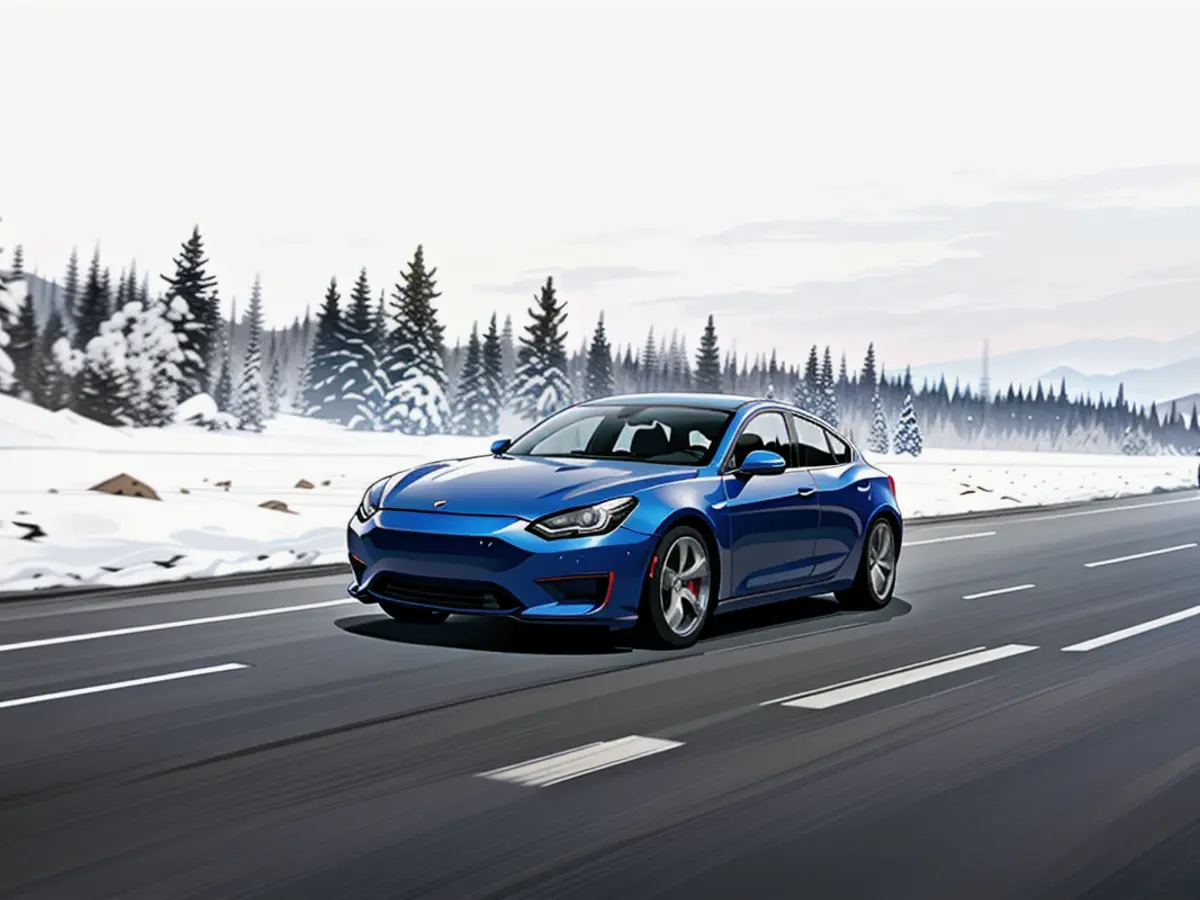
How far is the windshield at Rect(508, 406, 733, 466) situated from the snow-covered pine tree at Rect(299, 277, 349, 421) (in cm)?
8844

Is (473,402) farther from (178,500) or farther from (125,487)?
(178,500)

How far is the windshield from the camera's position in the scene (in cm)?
1046

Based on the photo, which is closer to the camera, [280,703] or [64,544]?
[280,703]

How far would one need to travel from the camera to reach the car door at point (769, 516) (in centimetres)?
1014

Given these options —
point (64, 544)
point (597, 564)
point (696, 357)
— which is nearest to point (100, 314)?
point (696, 357)

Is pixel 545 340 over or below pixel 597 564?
over

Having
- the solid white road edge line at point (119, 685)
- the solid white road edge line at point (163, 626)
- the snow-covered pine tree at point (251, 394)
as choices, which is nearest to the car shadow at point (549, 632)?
the solid white road edge line at point (163, 626)

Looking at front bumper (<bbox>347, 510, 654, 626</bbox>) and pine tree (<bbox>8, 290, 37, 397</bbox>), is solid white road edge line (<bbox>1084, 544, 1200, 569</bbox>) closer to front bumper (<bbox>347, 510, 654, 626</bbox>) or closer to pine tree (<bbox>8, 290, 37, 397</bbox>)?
front bumper (<bbox>347, 510, 654, 626</bbox>)

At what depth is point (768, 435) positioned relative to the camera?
11102mm

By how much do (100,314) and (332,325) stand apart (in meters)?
15.3

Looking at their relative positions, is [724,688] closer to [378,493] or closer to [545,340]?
[378,493]

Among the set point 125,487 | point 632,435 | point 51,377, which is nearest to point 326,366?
point 51,377

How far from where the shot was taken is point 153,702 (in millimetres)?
7465

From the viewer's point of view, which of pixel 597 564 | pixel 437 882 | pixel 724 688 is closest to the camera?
pixel 437 882
